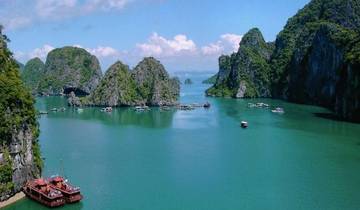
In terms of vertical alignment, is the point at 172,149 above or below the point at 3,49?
below

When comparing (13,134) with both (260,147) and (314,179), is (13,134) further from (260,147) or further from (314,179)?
(260,147)

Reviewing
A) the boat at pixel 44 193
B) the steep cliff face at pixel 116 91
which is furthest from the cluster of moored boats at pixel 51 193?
the steep cliff face at pixel 116 91

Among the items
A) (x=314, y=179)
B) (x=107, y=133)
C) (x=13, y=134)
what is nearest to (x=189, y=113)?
(x=107, y=133)

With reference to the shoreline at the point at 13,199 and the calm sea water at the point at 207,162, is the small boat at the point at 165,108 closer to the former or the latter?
the calm sea water at the point at 207,162

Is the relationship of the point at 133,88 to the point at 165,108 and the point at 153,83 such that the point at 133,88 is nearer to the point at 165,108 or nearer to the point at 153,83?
the point at 153,83

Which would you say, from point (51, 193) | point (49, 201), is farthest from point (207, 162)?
point (49, 201)
